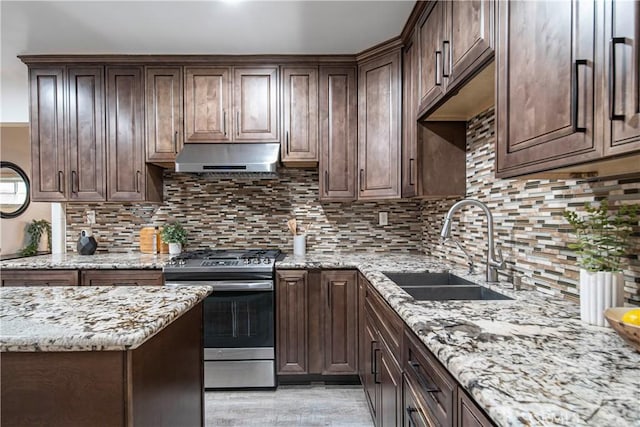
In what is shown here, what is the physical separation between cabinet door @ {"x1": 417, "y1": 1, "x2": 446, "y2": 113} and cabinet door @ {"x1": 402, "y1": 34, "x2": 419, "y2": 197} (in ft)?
0.50

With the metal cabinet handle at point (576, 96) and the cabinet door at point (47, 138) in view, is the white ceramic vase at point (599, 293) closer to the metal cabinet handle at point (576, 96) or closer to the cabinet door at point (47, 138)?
the metal cabinet handle at point (576, 96)

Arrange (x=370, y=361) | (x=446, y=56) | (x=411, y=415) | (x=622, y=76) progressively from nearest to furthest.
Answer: (x=622, y=76) < (x=411, y=415) < (x=446, y=56) < (x=370, y=361)

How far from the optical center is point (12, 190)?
19.2 ft

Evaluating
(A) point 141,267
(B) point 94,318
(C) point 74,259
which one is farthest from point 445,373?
(C) point 74,259

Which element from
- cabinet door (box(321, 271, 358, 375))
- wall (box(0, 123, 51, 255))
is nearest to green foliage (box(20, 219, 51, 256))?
wall (box(0, 123, 51, 255))

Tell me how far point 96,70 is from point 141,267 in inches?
65.1

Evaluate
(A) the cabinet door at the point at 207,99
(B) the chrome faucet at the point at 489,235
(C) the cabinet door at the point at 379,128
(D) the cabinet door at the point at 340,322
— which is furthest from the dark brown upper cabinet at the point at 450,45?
(A) the cabinet door at the point at 207,99

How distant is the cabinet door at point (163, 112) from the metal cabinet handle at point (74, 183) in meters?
0.61

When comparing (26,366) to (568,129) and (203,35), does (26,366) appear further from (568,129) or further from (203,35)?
(203,35)

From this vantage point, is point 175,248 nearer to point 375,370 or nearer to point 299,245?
point 299,245

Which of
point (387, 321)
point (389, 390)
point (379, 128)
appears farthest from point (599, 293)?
point (379, 128)

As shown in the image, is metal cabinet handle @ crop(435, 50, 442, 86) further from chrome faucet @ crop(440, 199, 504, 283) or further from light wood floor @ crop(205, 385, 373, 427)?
light wood floor @ crop(205, 385, 373, 427)

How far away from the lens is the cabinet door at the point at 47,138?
2926mm

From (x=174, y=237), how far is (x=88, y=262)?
2.06 feet
